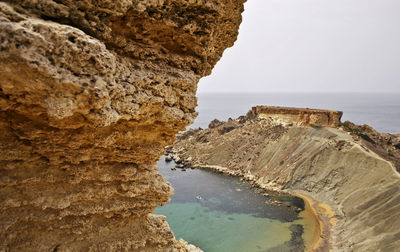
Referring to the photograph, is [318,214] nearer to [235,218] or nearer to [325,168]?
[325,168]

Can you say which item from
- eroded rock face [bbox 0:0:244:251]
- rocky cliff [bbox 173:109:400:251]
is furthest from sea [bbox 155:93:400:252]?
eroded rock face [bbox 0:0:244:251]

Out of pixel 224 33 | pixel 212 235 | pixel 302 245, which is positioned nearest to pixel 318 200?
pixel 302 245

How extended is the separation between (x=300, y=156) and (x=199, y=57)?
26.7 m

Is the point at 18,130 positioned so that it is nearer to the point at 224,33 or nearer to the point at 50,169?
the point at 50,169

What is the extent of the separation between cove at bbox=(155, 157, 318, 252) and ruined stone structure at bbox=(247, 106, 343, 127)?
39.1 feet

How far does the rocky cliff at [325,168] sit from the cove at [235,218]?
1.79 m

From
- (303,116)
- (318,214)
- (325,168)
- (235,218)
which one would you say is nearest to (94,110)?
(235,218)

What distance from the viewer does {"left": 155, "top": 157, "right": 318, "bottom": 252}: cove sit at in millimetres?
18047

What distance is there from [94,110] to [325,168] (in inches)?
1097

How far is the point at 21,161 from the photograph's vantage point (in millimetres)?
5023

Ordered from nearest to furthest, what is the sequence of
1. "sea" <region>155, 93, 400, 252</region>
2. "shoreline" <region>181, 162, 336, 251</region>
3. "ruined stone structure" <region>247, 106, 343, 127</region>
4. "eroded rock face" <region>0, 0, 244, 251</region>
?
"eroded rock face" <region>0, 0, 244, 251</region> → "shoreline" <region>181, 162, 336, 251</region> → "sea" <region>155, 93, 400, 252</region> → "ruined stone structure" <region>247, 106, 343, 127</region>

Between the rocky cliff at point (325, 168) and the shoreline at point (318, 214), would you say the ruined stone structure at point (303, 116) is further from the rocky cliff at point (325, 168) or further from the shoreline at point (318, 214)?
the shoreline at point (318, 214)

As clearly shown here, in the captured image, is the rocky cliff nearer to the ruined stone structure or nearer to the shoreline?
the shoreline

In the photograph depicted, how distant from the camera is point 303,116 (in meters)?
33.1
